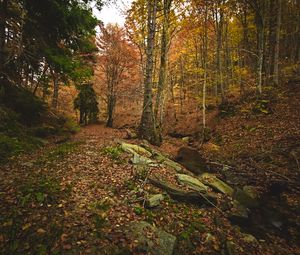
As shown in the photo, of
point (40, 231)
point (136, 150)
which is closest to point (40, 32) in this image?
point (136, 150)

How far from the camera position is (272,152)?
372 inches

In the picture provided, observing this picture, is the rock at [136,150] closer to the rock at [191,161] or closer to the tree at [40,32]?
the rock at [191,161]

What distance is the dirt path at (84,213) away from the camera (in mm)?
3621

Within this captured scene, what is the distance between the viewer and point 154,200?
531cm

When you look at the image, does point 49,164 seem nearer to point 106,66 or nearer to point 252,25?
point 106,66

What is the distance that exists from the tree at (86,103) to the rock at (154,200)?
2107 centimetres

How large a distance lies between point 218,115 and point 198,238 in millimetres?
12880

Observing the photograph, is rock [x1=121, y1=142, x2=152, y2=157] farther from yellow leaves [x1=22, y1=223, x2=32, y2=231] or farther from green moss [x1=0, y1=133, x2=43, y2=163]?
yellow leaves [x1=22, y1=223, x2=32, y2=231]

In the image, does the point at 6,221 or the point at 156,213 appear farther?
the point at 156,213

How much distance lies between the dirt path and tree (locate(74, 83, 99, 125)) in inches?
724

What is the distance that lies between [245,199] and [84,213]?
5423 millimetres

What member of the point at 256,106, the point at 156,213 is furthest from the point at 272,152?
the point at 156,213

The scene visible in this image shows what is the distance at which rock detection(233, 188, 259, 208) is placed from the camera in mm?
6795

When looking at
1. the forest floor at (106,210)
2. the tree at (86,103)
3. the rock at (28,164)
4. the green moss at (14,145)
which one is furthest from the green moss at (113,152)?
the tree at (86,103)
